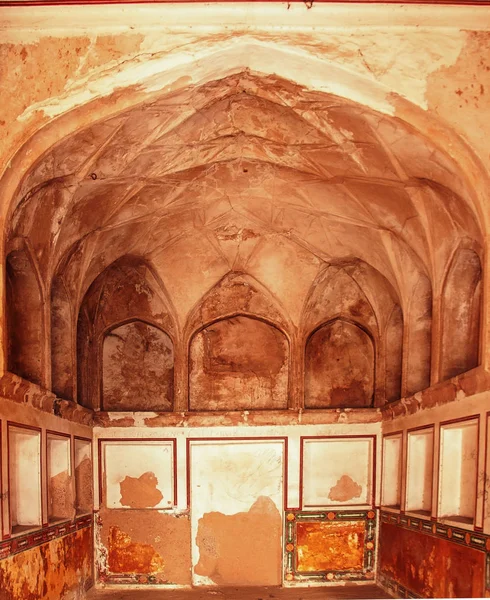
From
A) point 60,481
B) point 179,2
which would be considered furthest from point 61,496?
point 179,2

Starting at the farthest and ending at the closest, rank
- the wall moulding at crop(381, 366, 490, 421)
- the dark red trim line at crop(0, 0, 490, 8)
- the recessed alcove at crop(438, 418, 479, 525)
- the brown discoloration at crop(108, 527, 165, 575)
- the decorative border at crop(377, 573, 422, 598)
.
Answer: the brown discoloration at crop(108, 527, 165, 575), the decorative border at crop(377, 573, 422, 598), the recessed alcove at crop(438, 418, 479, 525), the wall moulding at crop(381, 366, 490, 421), the dark red trim line at crop(0, 0, 490, 8)

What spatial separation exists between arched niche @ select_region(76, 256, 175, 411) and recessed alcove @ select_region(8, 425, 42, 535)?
245 centimetres

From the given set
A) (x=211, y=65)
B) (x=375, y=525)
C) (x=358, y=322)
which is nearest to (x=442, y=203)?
(x=211, y=65)

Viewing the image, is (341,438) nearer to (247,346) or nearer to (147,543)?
(247,346)

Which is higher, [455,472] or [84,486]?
[455,472]

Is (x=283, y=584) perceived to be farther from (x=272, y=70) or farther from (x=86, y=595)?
(x=272, y=70)

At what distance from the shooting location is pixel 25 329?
7305mm

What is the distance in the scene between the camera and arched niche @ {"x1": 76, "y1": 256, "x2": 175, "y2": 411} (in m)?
9.71

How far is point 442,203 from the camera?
22.3 ft

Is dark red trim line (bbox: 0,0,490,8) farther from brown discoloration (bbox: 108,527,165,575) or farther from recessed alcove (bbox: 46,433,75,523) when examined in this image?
brown discoloration (bbox: 108,527,165,575)

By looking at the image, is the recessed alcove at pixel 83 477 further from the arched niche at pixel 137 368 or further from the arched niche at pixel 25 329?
the arched niche at pixel 25 329

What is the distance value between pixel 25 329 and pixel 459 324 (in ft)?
16.9

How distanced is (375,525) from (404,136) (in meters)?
6.17

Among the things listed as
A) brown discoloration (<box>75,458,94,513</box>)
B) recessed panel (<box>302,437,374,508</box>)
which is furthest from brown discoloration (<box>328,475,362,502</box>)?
brown discoloration (<box>75,458,94,513</box>)
